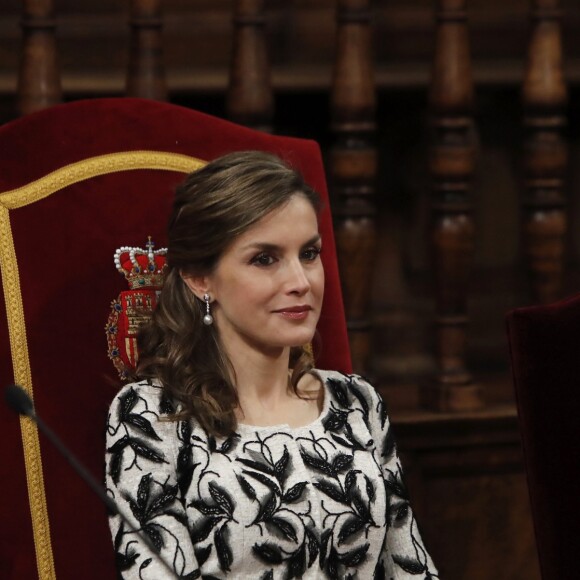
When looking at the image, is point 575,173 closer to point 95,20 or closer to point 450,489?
point 450,489

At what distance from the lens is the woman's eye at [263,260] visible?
1345 mm

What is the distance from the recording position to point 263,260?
1348 millimetres

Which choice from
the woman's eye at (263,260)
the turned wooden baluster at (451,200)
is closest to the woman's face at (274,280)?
the woman's eye at (263,260)

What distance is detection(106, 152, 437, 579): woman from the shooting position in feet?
4.28

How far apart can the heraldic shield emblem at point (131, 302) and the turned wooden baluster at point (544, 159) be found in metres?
0.90

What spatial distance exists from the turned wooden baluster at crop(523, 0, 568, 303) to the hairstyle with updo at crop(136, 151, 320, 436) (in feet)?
2.69

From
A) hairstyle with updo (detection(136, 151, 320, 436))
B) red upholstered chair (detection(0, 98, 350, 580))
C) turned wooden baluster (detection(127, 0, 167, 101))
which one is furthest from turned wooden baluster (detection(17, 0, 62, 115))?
hairstyle with updo (detection(136, 151, 320, 436))

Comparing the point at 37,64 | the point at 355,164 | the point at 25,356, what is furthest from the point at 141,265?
the point at 355,164

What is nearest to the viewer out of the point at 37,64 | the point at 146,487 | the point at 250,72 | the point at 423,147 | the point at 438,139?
the point at 146,487

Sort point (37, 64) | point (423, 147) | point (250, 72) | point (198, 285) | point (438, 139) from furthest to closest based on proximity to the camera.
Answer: point (423, 147)
point (438, 139)
point (250, 72)
point (37, 64)
point (198, 285)

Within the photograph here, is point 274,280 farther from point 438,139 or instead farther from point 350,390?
point 438,139

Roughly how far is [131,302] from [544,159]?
3.14 ft

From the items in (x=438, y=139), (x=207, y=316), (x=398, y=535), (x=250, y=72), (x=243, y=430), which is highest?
(x=250, y=72)

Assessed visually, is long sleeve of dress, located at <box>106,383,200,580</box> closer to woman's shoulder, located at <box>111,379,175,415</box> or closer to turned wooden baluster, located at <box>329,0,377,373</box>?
woman's shoulder, located at <box>111,379,175,415</box>
